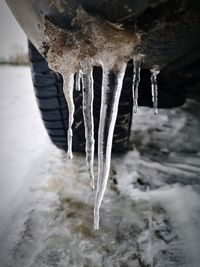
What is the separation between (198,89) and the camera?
62.1 inches

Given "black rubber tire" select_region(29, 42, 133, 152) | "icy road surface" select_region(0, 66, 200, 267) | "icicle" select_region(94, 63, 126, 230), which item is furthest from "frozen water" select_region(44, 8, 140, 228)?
"icy road surface" select_region(0, 66, 200, 267)

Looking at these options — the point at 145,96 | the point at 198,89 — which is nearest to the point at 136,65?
the point at 145,96

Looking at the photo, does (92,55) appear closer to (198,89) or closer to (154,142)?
(198,89)

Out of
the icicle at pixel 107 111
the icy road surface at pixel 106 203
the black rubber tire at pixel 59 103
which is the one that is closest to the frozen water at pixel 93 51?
the icicle at pixel 107 111

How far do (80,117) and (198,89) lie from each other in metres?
0.58

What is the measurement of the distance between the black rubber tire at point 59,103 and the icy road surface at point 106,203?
0.19 meters

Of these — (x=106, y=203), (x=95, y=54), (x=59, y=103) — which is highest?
(x=95, y=54)

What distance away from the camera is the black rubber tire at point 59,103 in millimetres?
1445

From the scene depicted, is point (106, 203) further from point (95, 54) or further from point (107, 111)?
point (95, 54)

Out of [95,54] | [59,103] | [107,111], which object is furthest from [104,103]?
[59,103]

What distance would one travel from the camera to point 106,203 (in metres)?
1.47

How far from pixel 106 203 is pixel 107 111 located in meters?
0.55

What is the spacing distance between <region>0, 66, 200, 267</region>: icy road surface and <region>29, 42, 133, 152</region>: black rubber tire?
0.19 m

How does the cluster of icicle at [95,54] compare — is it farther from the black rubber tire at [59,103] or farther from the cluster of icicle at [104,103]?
the black rubber tire at [59,103]
